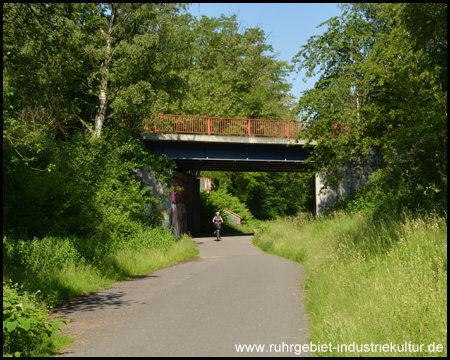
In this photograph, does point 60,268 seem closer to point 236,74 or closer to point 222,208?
point 222,208

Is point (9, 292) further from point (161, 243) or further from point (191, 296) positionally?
point (161, 243)

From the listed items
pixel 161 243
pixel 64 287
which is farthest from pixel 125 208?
pixel 64 287

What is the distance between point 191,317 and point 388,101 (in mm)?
18799

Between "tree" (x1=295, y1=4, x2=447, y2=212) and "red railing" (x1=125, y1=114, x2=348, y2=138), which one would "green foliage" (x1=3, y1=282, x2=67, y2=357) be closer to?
"tree" (x1=295, y1=4, x2=447, y2=212)

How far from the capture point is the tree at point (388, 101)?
13008mm

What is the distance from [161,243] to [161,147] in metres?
10.4

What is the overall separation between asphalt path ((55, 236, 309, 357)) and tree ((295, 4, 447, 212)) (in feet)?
17.3

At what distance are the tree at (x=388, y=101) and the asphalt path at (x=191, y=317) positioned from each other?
17.3 feet

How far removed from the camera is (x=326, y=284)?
9242 millimetres

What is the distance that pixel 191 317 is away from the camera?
27.3 feet

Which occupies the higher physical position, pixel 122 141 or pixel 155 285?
pixel 122 141

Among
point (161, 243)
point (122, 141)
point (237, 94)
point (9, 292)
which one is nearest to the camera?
point (9, 292)

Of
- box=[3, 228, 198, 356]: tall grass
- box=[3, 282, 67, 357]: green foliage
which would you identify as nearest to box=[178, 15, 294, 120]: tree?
box=[3, 228, 198, 356]: tall grass

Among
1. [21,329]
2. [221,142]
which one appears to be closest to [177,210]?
[221,142]
